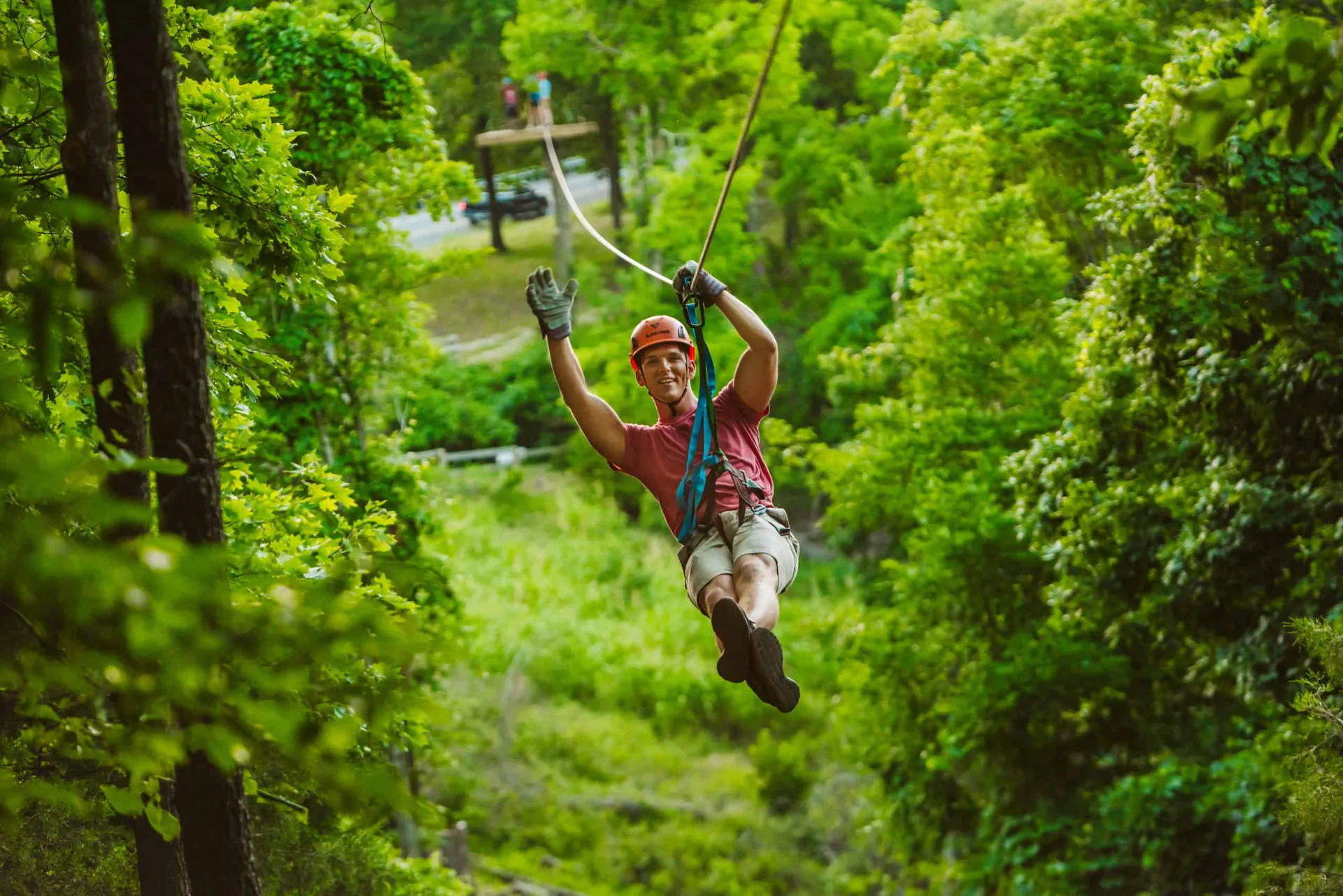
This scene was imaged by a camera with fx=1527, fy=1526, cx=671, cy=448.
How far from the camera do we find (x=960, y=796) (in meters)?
13.2

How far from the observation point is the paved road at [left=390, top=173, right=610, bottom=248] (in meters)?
27.6

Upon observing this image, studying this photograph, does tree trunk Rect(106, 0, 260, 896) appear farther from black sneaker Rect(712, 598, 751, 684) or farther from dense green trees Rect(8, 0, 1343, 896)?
black sneaker Rect(712, 598, 751, 684)

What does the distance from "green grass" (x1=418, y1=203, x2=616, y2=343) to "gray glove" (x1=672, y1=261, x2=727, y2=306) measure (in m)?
20.3

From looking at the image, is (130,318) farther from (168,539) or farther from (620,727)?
(620,727)

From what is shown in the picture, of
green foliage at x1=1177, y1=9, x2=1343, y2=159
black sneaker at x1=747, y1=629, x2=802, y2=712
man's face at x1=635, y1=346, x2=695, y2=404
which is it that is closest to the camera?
green foliage at x1=1177, y1=9, x2=1343, y2=159

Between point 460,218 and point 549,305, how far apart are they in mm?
24497

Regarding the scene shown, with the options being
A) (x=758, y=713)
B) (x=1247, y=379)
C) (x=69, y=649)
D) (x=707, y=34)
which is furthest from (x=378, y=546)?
(x=707, y=34)

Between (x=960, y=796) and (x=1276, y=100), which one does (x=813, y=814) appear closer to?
(x=960, y=796)

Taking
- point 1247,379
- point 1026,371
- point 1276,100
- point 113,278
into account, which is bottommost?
point 1026,371

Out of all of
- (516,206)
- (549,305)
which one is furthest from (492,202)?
(549,305)

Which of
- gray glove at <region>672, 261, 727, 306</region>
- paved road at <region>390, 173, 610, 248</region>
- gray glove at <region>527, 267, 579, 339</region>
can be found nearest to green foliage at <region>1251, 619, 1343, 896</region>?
gray glove at <region>672, 261, 727, 306</region>

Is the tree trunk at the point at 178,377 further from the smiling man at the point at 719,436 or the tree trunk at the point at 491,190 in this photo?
the tree trunk at the point at 491,190

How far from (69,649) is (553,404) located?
68.0 ft

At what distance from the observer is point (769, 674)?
4469 mm
